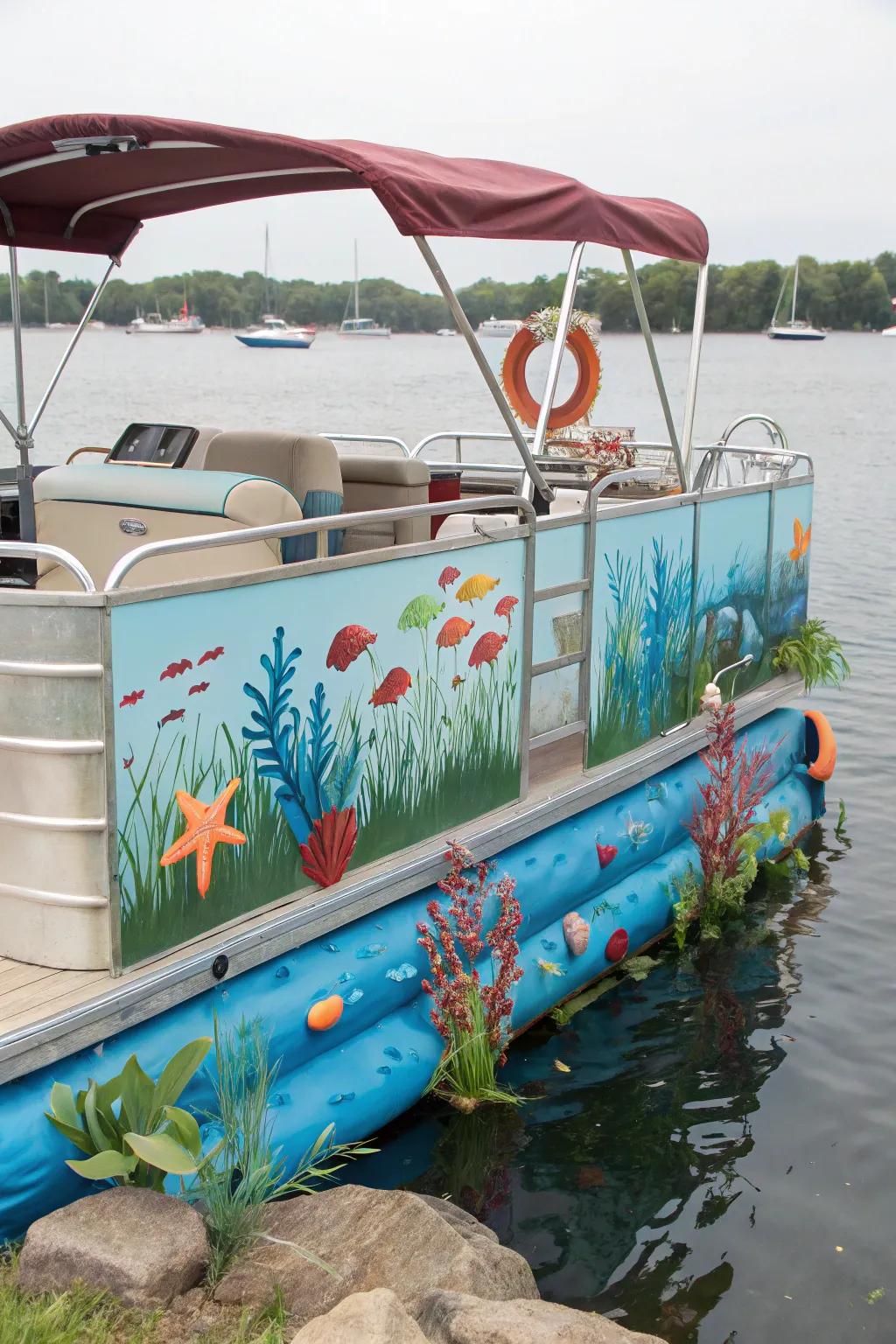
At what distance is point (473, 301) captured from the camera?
24.7 feet

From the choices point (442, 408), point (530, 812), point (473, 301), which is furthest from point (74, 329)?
point (442, 408)

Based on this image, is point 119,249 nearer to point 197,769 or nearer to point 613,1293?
point 197,769

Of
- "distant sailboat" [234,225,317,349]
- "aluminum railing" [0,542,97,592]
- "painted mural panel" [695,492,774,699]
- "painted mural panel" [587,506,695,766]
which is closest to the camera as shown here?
"aluminum railing" [0,542,97,592]

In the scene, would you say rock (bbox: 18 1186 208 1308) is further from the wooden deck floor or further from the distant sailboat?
the distant sailboat

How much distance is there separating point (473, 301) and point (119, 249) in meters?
1.78

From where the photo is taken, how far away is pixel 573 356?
8.68 metres

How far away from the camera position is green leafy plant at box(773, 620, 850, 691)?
8.51 m

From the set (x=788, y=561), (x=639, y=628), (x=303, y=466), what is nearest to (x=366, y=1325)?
(x=303, y=466)

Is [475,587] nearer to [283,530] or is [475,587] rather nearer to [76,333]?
[283,530]

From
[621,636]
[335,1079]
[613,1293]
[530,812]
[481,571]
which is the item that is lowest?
[613,1293]

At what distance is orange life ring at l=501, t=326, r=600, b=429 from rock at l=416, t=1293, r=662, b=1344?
5.75 m

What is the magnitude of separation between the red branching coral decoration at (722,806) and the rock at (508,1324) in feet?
11.0

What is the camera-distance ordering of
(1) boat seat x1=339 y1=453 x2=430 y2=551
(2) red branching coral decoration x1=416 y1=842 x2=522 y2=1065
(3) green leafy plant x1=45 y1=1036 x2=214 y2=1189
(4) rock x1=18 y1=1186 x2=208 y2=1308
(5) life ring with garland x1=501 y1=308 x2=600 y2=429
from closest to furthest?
(4) rock x1=18 y1=1186 x2=208 y2=1308 < (3) green leafy plant x1=45 y1=1036 x2=214 y2=1189 < (2) red branching coral decoration x1=416 y1=842 x2=522 y2=1065 < (1) boat seat x1=339 y1=453 x2=430 y2=551 < (5) life ring with garland x1=501 y1=308 x2=600 y2=429

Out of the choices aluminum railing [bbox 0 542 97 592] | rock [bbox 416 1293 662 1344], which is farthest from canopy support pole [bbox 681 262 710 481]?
rock [bbox 416 1293 662 1344]
